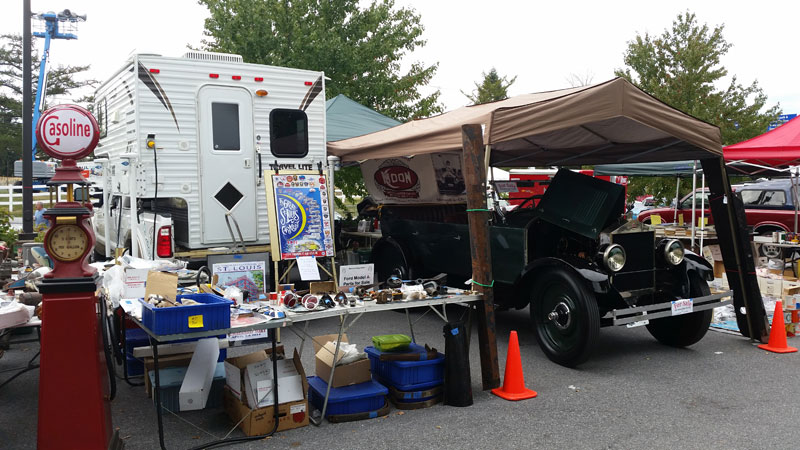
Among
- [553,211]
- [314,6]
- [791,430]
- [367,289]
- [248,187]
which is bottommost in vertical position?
[791,430]

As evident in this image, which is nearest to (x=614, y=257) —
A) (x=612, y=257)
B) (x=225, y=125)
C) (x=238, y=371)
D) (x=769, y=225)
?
(x=612, y=257)

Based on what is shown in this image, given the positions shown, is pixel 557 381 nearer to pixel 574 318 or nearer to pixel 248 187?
pixel 574 318

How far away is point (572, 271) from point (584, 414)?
1.53 metres

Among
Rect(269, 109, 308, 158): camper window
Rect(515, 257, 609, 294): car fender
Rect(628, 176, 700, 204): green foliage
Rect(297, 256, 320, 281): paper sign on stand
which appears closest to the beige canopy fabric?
Rect(269, 109, 308, 158): camper window

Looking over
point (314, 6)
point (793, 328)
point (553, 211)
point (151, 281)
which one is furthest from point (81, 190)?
point (314, 6)

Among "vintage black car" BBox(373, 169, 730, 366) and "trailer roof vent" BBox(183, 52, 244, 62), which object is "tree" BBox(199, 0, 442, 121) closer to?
"trailer roof vent" BBox(183, 52, 244, 62)

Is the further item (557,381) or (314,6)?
(314,6)

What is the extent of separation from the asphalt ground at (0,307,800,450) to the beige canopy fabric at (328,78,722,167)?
2143mm

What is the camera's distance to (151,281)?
421cm

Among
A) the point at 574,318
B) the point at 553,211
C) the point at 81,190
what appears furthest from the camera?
the point at 553,211

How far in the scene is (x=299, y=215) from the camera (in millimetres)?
6859

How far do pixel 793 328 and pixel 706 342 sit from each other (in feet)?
4.00

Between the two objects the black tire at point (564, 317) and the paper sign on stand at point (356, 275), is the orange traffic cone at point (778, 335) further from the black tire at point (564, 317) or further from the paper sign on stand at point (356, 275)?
the paper sign on stand at point (356, 275)

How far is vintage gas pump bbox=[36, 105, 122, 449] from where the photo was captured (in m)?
3.46
